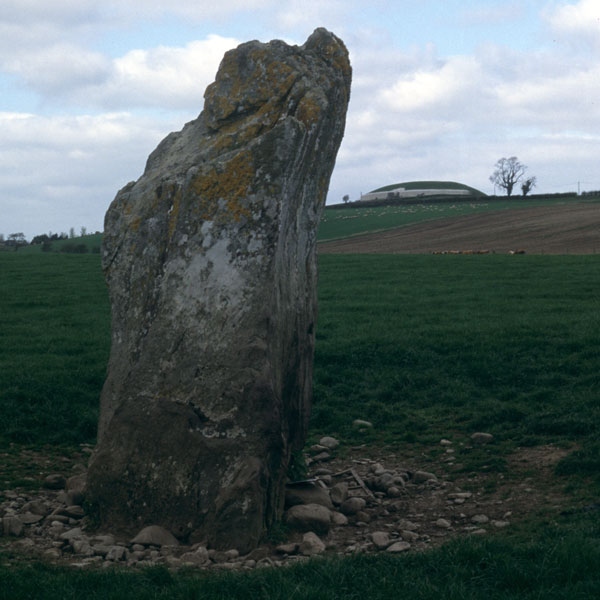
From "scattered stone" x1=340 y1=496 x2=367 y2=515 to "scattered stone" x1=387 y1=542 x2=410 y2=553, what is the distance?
1.19m

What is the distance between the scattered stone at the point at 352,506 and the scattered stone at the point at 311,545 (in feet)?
3.08

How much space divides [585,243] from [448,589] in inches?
1463

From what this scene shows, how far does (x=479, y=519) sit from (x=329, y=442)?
324 centimetres

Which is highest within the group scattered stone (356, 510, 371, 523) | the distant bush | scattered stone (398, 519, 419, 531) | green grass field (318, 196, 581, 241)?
green grass field (318, 196, 581, 241)

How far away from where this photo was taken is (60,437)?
Result: 977 cm

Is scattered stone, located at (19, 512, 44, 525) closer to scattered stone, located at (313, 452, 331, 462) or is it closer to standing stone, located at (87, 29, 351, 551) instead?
standing stone, located at (87, 29, 351, 551)

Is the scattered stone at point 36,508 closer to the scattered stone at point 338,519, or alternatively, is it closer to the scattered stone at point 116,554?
the scattered stone at point 116,554

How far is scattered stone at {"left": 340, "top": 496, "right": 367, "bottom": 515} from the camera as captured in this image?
24.7 ft

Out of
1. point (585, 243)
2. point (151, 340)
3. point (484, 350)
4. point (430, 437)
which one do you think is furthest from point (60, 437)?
point (585, 243)

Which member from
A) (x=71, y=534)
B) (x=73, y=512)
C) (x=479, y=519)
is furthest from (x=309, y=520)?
(x=73, y=512)

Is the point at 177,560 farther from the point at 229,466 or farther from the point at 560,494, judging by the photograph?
the point at 560,494

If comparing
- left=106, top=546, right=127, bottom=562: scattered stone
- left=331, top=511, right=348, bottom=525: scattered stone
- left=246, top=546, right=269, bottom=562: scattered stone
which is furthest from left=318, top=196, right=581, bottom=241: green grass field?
left=106, top=546, right=127, bottom=562: scattered stone

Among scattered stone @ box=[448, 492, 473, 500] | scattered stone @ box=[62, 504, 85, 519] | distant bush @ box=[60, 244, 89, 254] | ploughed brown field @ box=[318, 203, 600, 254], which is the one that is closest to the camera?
scattered stone @ box=[62, 504, 85, 519]

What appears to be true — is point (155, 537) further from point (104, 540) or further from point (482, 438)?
point (482, 438)
